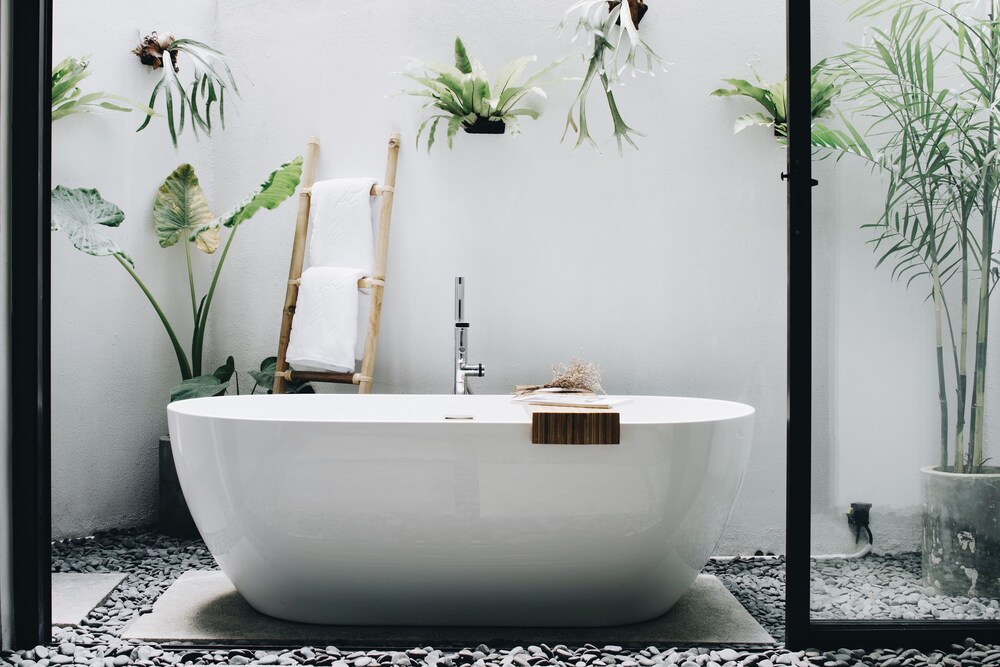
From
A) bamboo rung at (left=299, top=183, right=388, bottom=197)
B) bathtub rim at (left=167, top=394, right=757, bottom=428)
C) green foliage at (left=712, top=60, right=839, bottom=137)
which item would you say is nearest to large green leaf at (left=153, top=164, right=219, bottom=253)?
bamboo rung at (left=299, top=183, right=388, bottom=197)

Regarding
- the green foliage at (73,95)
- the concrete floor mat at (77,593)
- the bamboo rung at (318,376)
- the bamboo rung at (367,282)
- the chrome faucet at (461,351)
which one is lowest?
the concrete floor mat at (77,593)

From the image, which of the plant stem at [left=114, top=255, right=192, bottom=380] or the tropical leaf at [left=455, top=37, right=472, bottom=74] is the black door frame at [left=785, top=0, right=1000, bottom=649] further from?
the plant stem at [left=114, top=255, right=192, bottom=380]

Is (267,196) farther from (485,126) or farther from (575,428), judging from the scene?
(575,428)

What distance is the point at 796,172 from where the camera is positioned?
74.5 inches

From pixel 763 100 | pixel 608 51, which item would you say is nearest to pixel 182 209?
pixel 608 51

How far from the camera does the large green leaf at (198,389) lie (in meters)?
2.84

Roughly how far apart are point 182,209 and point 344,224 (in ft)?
2.02

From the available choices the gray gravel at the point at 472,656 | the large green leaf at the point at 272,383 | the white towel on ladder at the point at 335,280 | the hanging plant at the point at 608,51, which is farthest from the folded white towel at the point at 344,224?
the gray gravel at the point at 472,656

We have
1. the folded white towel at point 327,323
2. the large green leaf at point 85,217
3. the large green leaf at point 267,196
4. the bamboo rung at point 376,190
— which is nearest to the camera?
the large green leaf at point 85,217

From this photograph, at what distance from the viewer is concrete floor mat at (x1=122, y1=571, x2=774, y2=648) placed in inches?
78.6

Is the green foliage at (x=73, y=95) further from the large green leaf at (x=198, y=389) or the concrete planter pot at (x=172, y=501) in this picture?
the concrete planter pot at (x=172, y=501)

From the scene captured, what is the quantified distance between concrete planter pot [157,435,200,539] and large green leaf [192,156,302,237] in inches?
32.3

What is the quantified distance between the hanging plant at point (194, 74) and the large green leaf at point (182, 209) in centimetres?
18

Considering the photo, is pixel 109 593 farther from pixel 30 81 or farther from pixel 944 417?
pixel 944 417
